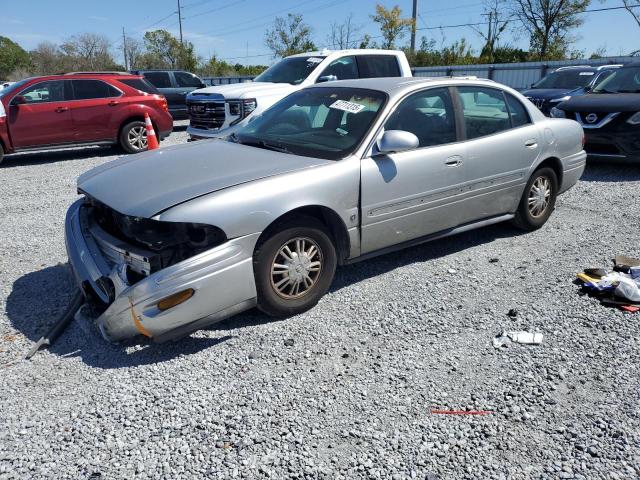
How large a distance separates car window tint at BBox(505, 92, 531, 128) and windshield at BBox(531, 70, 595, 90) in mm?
8285

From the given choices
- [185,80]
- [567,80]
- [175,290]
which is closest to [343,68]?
[567,80]

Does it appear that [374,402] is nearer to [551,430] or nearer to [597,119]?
[551,430]

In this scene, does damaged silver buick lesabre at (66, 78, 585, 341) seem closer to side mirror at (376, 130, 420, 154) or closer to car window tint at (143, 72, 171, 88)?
side mirror at (376, 130, 420, 154)

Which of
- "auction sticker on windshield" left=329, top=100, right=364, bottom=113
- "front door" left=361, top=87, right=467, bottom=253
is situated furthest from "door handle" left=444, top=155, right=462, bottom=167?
"auction sticker on windshield" left=329, top=100, right=364, bottom=113

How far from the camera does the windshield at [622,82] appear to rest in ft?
30.7

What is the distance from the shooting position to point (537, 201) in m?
5.65

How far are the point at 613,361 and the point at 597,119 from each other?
632cm

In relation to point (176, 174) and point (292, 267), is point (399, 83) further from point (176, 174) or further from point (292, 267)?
point (176, 174)

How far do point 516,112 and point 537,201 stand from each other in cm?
97

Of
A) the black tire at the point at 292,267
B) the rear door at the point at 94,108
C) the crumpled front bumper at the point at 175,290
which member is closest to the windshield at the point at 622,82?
the black tire at the point at 292,267

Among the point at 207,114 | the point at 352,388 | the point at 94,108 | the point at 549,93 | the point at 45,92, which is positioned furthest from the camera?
the point at 549,93

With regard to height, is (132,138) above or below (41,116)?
below

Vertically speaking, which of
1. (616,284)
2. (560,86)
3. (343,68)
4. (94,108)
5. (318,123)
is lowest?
(616,284)

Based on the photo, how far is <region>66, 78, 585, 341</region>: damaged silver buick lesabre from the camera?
3.29 meters
